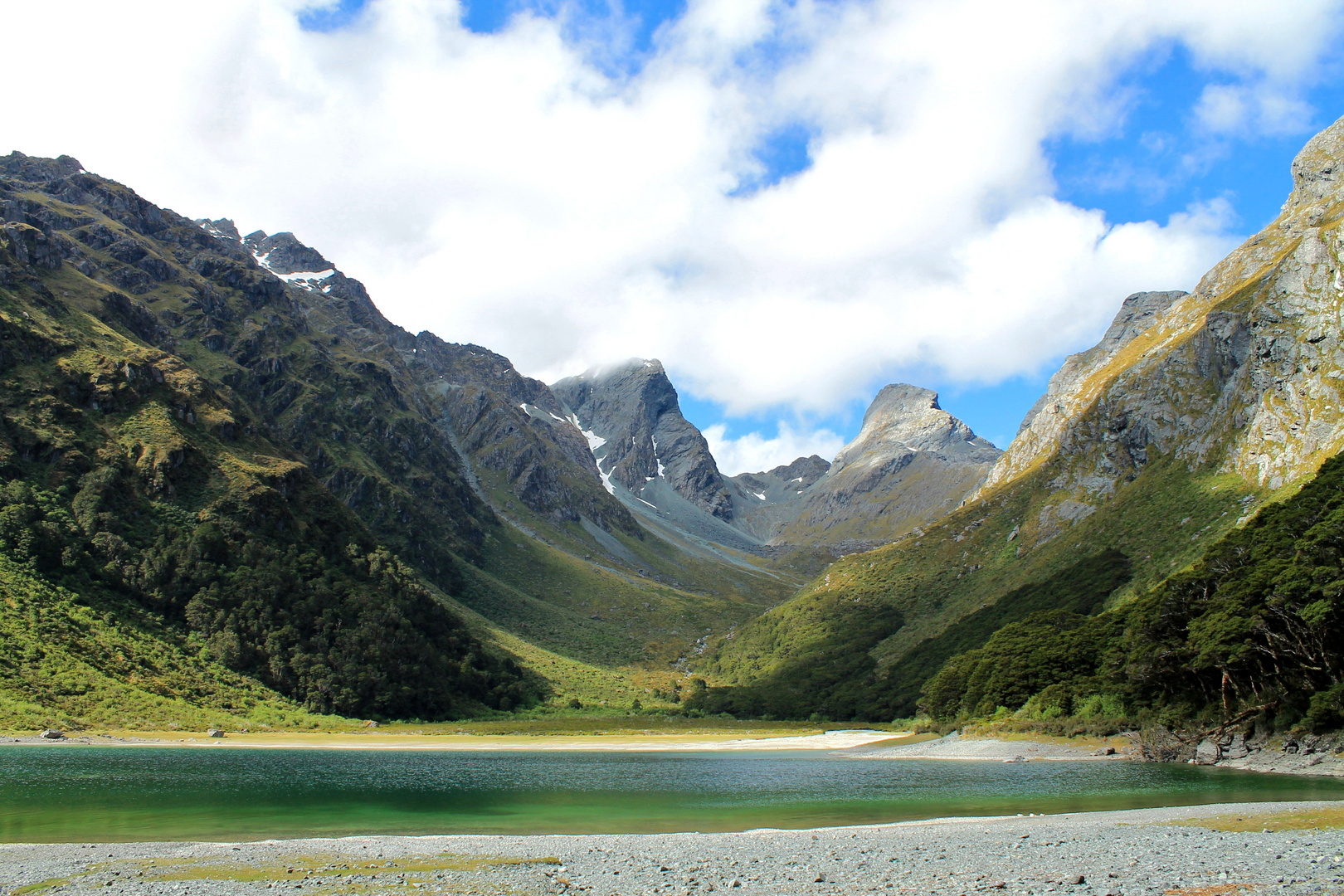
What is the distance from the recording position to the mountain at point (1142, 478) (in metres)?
104

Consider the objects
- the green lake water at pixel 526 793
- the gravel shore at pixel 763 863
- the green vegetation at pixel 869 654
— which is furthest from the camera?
the green vegetation at pixel 869 654

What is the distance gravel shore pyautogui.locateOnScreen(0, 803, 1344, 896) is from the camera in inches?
888

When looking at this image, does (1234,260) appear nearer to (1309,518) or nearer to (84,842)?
(1309,518)

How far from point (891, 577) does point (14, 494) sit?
175884 millimetres

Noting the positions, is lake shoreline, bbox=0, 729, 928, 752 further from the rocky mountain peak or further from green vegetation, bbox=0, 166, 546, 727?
the rocky mountain peak

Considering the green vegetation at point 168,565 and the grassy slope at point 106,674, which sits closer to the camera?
the grassy slope at point 106,674

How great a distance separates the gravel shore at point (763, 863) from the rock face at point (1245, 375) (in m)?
85.7

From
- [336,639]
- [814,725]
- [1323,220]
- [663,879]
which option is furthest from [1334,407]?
[336,639]

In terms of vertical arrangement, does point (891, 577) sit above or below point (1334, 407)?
below

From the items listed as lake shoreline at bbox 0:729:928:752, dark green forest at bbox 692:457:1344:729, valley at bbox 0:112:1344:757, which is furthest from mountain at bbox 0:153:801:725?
dark green forest at bbox 692:457:1344:729

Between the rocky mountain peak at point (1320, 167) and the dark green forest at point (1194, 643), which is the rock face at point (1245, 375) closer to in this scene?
the rocky mountain peak at point (1320, 167)

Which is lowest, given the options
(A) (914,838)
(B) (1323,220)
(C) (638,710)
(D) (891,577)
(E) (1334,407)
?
(C) (638,710)

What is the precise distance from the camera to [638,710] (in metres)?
170

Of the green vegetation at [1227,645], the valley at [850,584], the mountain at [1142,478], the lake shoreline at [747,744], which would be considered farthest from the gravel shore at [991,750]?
the mountain at [1142,478]
